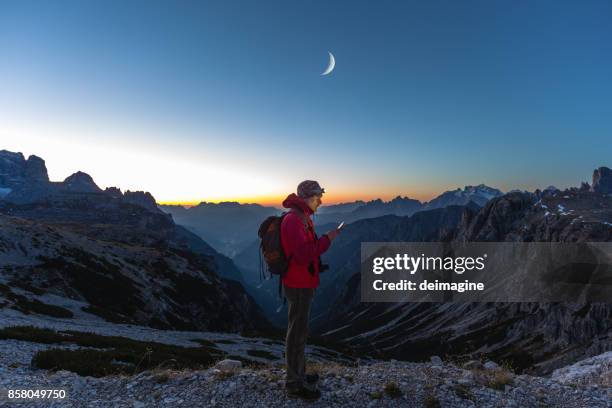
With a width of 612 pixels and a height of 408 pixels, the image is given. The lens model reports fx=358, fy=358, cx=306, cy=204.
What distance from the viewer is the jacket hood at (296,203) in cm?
896

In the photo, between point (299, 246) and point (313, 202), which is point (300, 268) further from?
point (313, 202)

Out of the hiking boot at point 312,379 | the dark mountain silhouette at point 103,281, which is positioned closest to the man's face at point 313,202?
the hiking boot at point 312,379

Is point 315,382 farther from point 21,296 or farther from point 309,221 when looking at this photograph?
point 21,296

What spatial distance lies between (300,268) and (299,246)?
0.70 metres

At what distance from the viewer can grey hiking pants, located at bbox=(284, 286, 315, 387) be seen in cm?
893

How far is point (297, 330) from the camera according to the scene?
9078 millimetres

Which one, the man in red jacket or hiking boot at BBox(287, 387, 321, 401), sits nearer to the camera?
the man in red jacket

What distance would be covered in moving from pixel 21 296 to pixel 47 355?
32738mm

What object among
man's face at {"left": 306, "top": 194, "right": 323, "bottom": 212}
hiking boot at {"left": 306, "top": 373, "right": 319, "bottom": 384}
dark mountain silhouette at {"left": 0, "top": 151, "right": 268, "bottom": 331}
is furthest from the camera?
dark mountain silhouette at {"left": 0, "top": 151, "right": 268, "bottom": 331}

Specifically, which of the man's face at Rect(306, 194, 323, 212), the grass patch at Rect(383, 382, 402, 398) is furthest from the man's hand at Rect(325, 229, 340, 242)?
the grass patch at Rect(383, 382, 402, 398)

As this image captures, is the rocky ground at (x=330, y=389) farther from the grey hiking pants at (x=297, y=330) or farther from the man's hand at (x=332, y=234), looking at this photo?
the man's hand at (x=332, y=234)

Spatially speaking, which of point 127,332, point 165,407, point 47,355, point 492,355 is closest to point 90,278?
point 127,332

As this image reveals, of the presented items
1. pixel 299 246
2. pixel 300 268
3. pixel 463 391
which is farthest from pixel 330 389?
pixel 299 246

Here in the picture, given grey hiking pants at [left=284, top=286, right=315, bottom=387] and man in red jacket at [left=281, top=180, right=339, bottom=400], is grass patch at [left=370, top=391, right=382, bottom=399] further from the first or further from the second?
grey hiking pants at [left=284, top=286, right=315, bottom=387]
